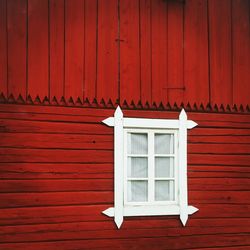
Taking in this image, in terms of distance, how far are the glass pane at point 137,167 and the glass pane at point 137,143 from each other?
94 mm

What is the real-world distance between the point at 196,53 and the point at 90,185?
2359 millimetres

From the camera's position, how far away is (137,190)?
652 centimetres

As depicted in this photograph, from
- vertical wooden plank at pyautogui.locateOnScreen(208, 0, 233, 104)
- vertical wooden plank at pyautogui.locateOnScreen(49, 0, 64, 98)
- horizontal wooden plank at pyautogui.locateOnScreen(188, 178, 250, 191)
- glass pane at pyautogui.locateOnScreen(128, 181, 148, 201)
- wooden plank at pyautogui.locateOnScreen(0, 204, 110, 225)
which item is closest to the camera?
wooden plank at pyautogui.locateOnScreen(0, 204, 110, 225)

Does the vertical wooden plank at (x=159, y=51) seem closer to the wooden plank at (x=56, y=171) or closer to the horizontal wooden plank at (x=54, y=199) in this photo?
the wooden plank at (x=56, y=171)

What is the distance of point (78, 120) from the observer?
631cm

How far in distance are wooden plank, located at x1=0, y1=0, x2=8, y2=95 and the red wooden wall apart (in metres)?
0.01

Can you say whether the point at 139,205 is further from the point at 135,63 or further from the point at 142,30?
the point at 142,30

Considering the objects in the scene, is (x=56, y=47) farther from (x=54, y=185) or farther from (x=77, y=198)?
(x=77, y=198)

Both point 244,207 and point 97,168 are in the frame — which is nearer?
point 97,168

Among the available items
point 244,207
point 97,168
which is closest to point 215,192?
point 244,207

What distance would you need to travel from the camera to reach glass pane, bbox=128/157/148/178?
6.52 m

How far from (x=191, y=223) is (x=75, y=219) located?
5.26 feet

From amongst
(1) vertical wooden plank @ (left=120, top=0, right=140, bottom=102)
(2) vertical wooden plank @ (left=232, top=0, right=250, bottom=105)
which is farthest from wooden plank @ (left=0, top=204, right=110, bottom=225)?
(2) vertical wooden plank @ (left=232, top=0, right=250, bottom=105)

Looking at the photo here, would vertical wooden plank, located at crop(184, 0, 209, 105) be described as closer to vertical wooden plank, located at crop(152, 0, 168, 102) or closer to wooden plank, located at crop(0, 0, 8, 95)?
vertical wooden plank, located at crop(152, 0, 168, 102)
